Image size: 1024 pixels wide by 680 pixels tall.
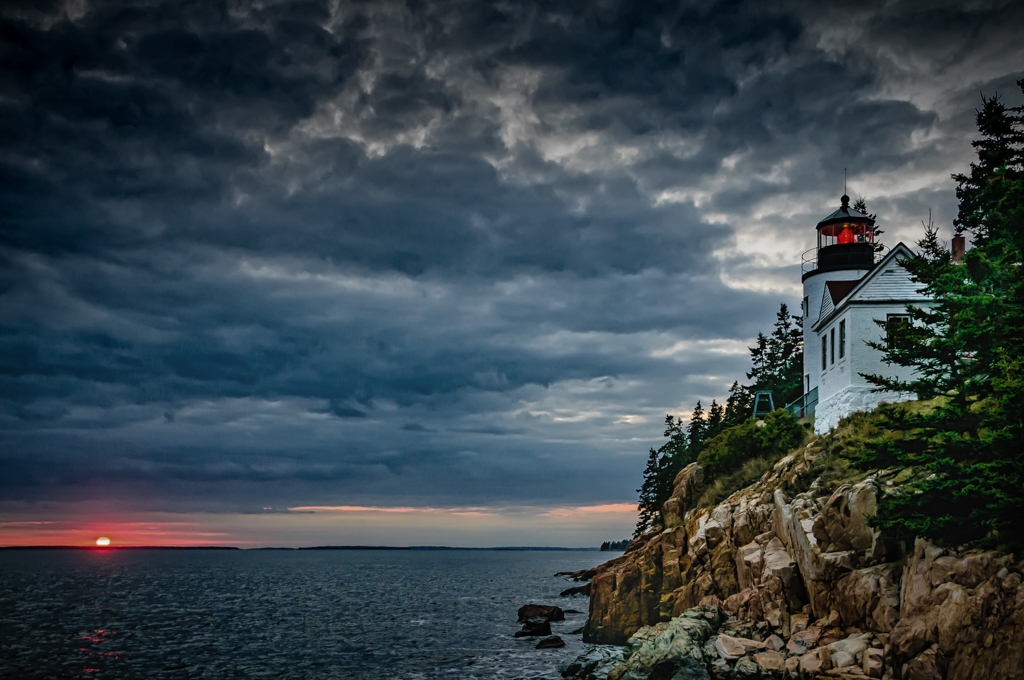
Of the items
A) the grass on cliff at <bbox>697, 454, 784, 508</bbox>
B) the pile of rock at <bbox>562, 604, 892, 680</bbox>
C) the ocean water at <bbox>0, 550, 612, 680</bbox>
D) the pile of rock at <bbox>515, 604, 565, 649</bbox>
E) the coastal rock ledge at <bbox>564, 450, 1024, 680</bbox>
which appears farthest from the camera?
the pile of rock at <bbox>515, 604, 565, 649</bbox>

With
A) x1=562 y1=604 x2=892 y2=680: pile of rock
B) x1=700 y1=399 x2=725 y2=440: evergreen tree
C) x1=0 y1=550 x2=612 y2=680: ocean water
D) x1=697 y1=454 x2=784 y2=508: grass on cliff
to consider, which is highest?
x1=700 y1=399 x2=725 y2=440: evergreen tree

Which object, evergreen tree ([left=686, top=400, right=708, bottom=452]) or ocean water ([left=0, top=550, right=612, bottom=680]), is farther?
evergreen tree ([left=686, top=400, right=708, bottom=452])

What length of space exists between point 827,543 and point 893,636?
15.7 feet

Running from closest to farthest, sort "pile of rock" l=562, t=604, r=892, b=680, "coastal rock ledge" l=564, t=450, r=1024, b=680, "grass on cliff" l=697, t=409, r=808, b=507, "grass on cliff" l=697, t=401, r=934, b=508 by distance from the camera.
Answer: "coastal rock ledge" l=564, t=450, r=1024, b=680, "pile of rock" l=562, t=604, r=892, b=680, "grass on cliff" l=697, t=401, r=934, b=508, "grass on cliff" l=697, t=409, r=808, b=507

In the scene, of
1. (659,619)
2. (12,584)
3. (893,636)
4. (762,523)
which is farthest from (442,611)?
(12,584)

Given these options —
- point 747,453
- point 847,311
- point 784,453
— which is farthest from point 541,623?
point 847,311

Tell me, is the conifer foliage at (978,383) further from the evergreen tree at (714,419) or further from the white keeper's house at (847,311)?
the evergreen tree at (714,419)

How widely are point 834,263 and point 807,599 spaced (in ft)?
77.3

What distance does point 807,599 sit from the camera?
25.3 metres

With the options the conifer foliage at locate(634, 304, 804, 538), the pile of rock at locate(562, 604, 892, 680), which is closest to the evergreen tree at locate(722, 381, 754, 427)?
the conifer foliage at locate(634, 304, 804, 538)

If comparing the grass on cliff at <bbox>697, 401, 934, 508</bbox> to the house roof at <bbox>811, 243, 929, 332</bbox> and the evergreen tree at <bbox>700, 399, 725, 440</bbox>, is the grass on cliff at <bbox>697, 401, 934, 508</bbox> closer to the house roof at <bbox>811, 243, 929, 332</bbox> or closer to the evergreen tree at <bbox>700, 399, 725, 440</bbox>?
the house roof at <bbox>811, 243, 929, 332</bbox>

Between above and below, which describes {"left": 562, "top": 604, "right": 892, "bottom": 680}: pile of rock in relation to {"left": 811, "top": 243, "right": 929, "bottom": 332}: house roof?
below

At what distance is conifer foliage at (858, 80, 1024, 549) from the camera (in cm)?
1842

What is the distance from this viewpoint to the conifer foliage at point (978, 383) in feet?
60.4
